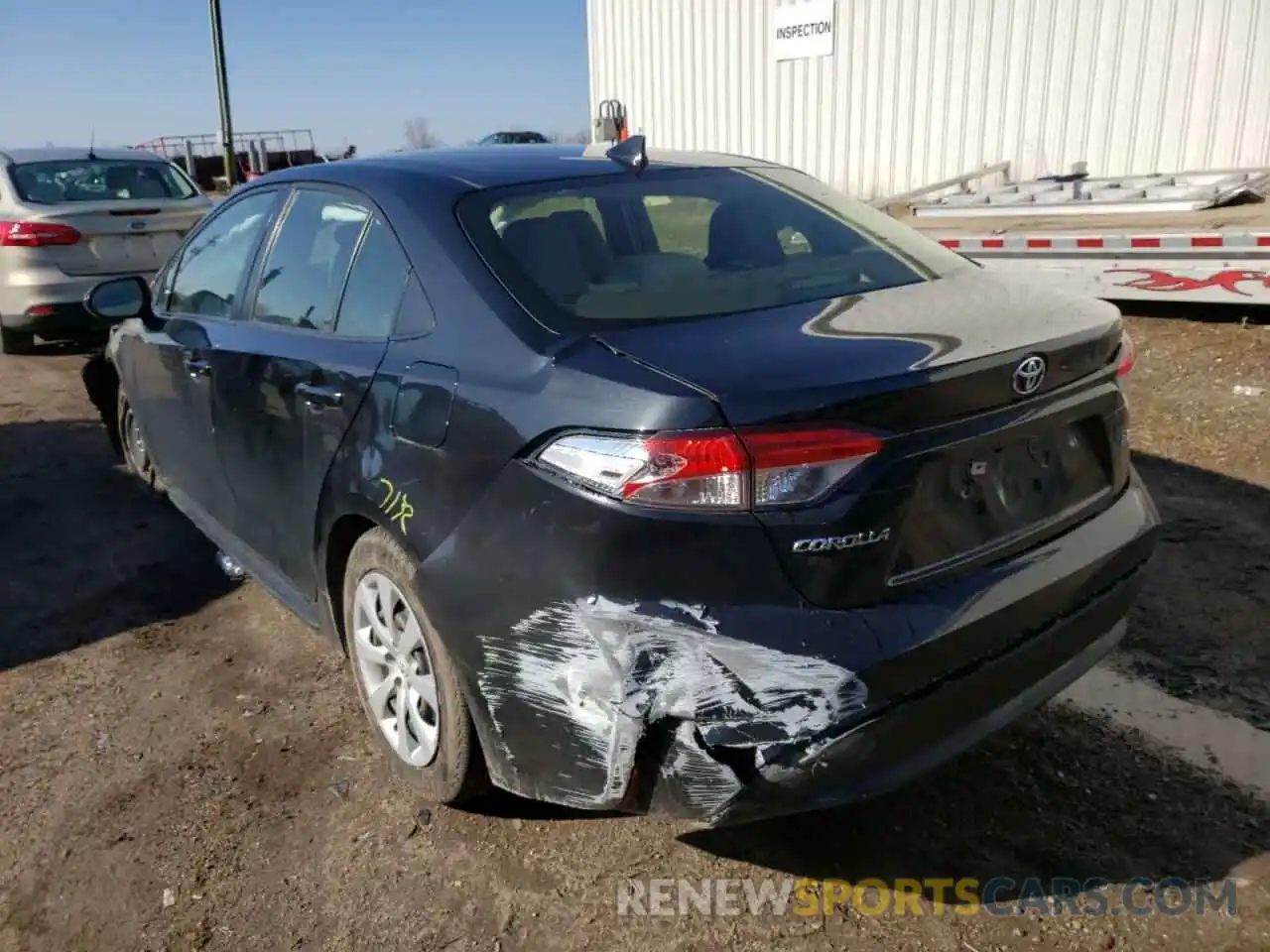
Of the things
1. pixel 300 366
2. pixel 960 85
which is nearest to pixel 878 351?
pixel 300 366

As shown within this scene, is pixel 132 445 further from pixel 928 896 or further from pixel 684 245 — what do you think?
pixel 928 896

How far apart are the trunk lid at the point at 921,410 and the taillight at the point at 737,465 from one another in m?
0.03

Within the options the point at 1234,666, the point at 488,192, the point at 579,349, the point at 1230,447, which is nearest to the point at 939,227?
the point at 1230,447

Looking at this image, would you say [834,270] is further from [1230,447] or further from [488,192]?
[1230,447]

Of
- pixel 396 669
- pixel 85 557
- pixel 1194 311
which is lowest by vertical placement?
pixel 85 557

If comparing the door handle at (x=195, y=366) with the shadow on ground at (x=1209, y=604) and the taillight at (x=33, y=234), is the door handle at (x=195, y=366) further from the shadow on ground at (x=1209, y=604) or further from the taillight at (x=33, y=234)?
the taillight at (x=33, y=234)

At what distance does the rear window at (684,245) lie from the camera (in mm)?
2482

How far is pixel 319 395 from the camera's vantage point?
2.88 meters

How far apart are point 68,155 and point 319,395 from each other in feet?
25.0

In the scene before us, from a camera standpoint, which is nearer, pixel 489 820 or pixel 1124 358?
pixel 1124 358

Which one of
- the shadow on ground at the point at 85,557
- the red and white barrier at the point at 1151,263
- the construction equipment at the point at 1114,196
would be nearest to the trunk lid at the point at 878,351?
the shadow on ground at the point at 85,557

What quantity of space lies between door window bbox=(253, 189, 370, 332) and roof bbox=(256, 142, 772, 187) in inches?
4.0

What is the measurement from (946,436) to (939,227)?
20.5 feet

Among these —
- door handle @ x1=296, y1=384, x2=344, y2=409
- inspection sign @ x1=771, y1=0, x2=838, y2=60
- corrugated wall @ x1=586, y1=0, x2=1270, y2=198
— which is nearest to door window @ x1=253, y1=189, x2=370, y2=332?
door handle @ x1=296, y1=384, x2=344, y2=409
